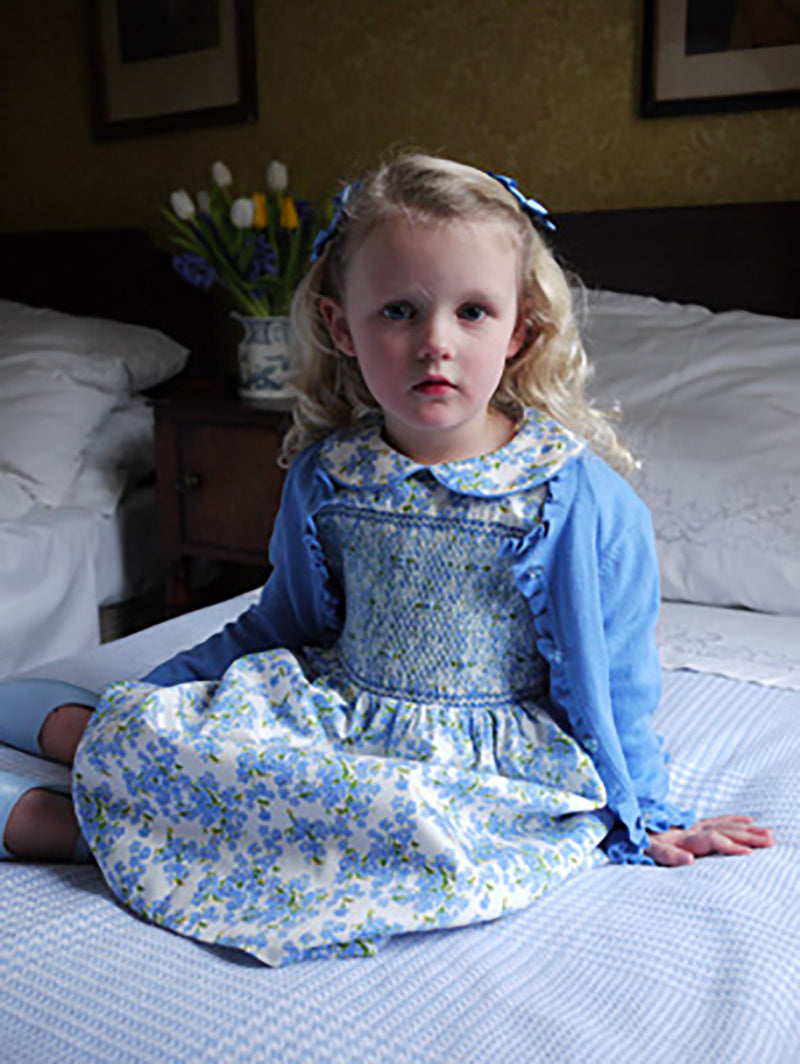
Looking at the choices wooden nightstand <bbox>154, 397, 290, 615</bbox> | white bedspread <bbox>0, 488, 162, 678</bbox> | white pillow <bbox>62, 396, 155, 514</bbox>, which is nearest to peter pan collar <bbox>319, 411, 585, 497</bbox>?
wooden nightstand <bbox>154, 397, 290, 615</bbox>

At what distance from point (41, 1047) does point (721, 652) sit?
3.20 ft

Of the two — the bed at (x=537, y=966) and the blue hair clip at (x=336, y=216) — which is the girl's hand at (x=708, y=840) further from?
the blue hair clip at (x=336, y=216)

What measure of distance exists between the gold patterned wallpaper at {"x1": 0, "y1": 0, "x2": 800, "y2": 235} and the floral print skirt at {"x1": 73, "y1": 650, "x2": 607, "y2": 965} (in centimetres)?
144

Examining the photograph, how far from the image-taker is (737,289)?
207 cm

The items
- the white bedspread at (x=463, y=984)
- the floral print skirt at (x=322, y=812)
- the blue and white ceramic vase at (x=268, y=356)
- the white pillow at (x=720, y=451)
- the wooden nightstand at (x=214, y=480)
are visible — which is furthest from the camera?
the blue and white ceramic vase at (x=268, y=356)

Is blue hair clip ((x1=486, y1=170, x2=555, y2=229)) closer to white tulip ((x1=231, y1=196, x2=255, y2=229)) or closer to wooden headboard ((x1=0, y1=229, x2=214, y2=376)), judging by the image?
white tulip ((x1=231, y1=196, x2=255, y2=229))

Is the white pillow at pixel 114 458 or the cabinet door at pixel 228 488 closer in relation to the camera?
the cabinet door at pixel 228 488

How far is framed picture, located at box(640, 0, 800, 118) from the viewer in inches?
79.5

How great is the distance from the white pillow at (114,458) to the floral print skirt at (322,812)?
1488 mm

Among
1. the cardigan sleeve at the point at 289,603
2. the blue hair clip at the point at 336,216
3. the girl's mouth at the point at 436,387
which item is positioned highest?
the blue hair clip at the point at 336,216

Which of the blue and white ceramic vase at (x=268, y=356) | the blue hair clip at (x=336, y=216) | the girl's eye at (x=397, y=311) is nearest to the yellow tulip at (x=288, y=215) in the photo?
the blue and white ceramic vase at (x=268, y=356)

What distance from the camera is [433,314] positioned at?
0.95 m

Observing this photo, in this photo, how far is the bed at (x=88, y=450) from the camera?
2.21m

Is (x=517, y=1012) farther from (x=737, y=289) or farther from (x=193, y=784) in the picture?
(x=737, y=289)
